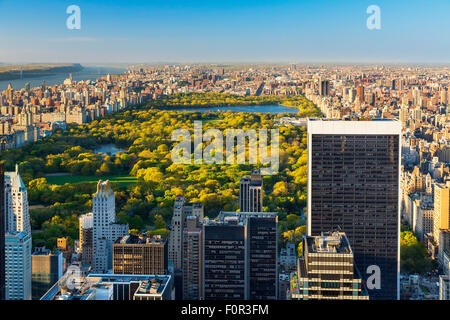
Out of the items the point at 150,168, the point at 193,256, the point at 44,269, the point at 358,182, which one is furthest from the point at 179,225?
the point at 150,168

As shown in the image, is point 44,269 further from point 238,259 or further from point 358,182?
point 358,182

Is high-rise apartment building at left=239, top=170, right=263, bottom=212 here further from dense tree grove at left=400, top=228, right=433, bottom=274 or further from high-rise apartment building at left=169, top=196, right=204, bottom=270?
dense tree grove at left=400, top=228, right=433, bottom=274

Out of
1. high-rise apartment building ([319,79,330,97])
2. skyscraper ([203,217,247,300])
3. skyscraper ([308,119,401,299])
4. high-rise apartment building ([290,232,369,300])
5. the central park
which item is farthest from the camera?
high-rise apartment building ([319,79,330,97])

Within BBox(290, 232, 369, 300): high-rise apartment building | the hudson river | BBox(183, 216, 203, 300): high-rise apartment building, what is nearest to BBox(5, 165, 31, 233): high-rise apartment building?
the hudson river

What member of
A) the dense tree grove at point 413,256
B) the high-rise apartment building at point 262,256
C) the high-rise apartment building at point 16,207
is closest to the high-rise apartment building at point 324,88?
the dense tree grove at point 413,256
